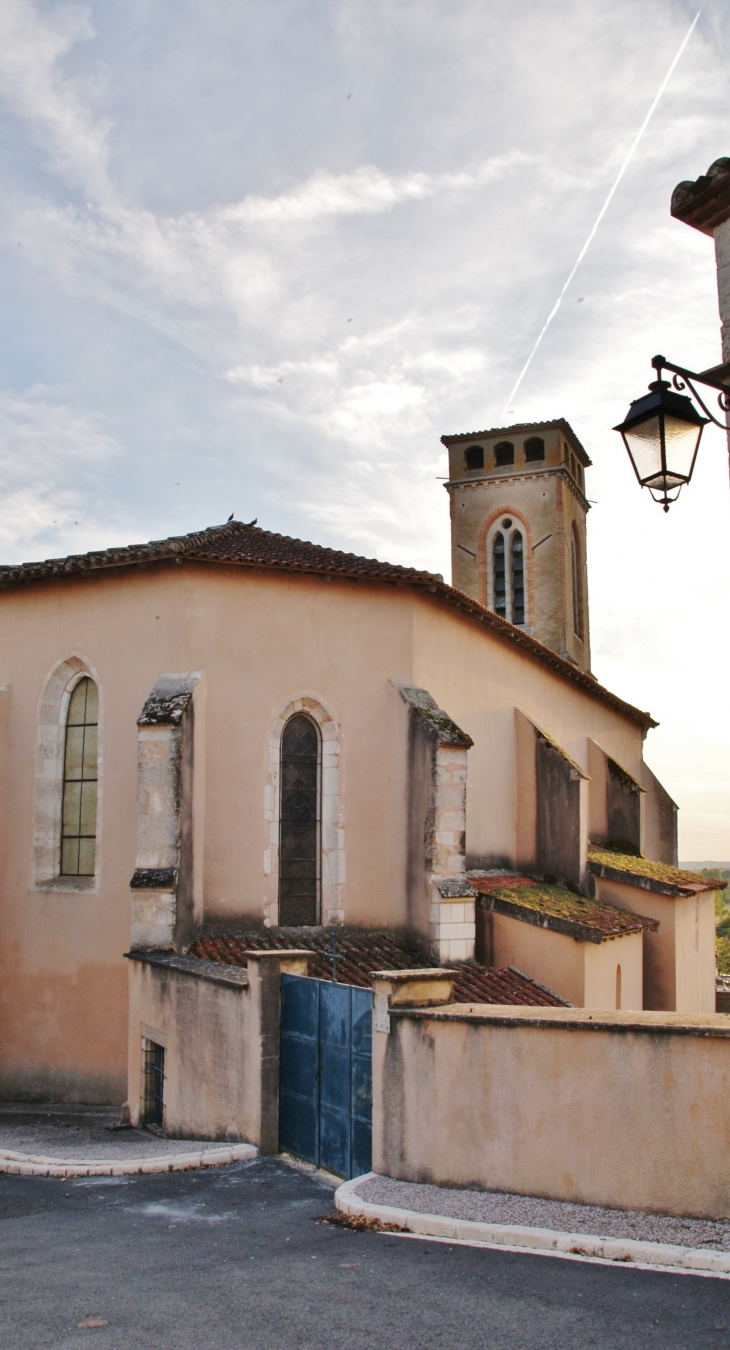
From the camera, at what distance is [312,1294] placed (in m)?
5.00

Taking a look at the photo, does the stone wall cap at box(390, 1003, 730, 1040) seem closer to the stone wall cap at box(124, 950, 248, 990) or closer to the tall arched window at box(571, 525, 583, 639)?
the stone wall cap at box(124, 950, 248, 990)

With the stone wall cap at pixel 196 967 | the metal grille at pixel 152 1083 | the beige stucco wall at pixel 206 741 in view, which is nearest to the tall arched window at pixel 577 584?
the beige stucco wall at pixel 206 741

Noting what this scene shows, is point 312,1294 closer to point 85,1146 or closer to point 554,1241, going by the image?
point 554,1241

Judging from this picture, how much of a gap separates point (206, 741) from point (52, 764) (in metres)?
2.82

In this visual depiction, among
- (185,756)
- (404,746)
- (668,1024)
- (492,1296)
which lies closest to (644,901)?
(404,746)

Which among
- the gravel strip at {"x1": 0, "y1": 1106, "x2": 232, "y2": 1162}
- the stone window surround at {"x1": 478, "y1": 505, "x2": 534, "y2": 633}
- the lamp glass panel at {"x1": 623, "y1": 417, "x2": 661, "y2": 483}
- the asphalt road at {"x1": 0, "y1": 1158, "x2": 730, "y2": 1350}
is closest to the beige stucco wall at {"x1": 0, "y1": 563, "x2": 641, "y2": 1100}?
the gravel strip at {"x1": 0, "y1": 1106, "x2": 232, "y2": 1162}

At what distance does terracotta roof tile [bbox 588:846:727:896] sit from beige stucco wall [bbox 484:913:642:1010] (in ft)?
11.7

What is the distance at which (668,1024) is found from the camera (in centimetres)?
577

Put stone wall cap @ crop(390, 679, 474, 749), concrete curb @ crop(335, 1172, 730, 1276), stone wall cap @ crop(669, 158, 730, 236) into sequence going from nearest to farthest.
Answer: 1. concrete curb @ crop(335, 1172, 730, 1276)
2. stone wall cap @ crop(669, 158, 730, 236)
3. stone wall cap @ crop(390, 679, 474, 749)

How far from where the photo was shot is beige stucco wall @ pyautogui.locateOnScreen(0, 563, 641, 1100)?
13055 millimetres

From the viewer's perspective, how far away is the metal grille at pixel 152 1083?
10.9 metres

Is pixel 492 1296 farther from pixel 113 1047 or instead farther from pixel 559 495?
pixel 559 495

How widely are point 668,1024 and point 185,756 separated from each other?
7.75m

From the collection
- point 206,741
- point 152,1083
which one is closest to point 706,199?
point 206,741
